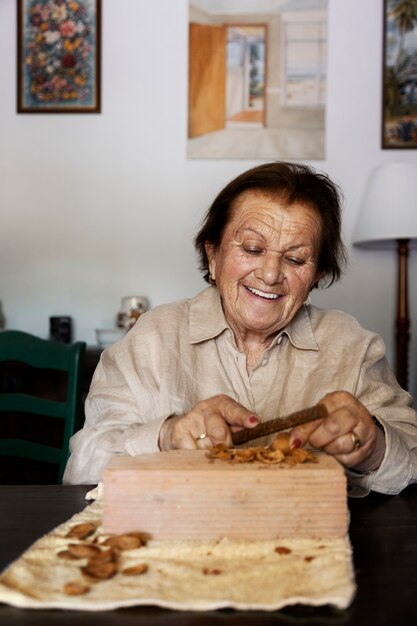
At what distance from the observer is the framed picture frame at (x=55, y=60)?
10.5 ft

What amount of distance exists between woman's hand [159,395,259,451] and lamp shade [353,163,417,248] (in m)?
2.00

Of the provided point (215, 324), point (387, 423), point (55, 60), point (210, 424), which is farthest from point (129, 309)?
point (210, 424)

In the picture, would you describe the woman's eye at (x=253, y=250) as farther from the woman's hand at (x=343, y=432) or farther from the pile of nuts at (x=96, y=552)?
Result: the pile of nuts at (x=96, y=552)

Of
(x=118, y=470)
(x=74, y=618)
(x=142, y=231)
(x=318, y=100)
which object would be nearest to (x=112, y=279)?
(x=142, y=231)

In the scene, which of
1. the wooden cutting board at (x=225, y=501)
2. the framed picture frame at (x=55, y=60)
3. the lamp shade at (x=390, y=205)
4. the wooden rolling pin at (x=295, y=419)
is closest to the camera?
the wooden cutting board at (x=225, y=501)

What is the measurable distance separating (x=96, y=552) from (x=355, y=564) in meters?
0.30

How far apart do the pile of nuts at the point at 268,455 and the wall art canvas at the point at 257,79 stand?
2472 millimetres

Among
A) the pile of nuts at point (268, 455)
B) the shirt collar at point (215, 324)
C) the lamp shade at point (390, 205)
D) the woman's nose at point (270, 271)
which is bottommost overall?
the pile of nuts at point (268, 455)

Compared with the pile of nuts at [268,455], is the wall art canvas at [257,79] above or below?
above

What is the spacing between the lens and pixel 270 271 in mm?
1422

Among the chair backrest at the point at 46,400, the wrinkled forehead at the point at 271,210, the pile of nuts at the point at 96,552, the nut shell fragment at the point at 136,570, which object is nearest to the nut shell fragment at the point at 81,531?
the pile of nuts at the point at 96,552

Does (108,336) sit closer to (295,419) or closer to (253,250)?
(253,250)

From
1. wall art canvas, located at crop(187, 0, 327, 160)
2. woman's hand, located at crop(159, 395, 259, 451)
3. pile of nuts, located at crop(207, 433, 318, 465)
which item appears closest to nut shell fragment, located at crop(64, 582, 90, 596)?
pile of nuts, located at crop(207, 433, 318, 465)

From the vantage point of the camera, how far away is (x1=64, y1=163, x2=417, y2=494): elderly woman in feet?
4.55
